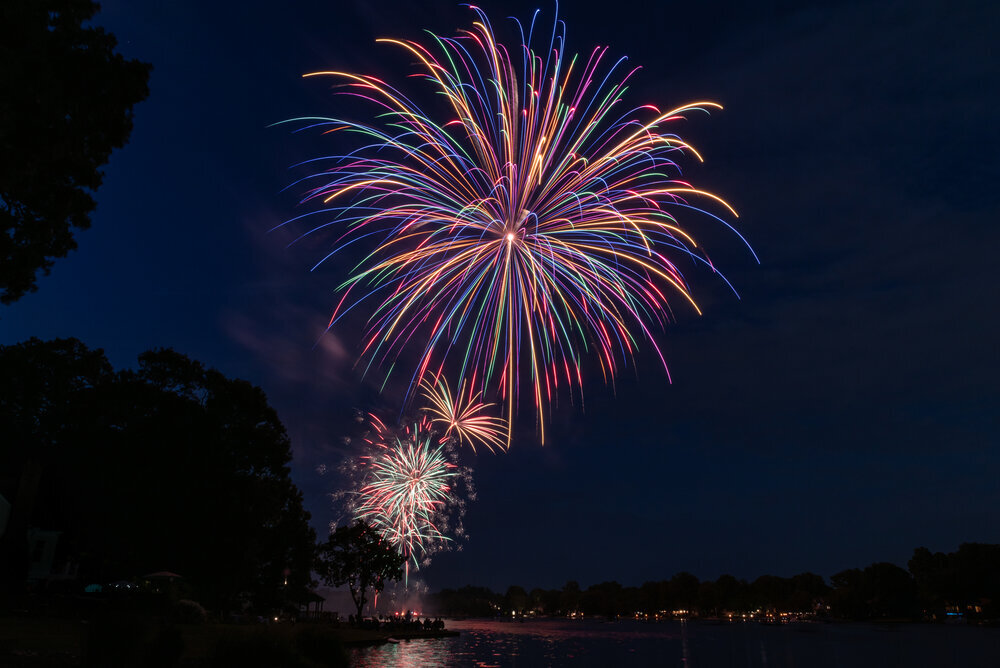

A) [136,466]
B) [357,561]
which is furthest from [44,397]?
[357,561]

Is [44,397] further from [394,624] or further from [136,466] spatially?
[394,624]

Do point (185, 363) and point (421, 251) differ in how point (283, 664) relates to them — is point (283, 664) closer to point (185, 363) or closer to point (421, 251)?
point (421, 251)

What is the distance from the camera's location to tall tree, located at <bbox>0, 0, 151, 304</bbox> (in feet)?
52.9

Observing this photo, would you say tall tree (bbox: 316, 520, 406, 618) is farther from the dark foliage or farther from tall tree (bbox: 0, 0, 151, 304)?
tall tree (bbox: 0, 0, 151, 304)

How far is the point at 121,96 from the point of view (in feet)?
62.2

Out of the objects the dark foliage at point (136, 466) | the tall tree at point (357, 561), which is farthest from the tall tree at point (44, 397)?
the tall tree at point (357, 561)

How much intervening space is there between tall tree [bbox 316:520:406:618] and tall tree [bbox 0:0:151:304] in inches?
2139

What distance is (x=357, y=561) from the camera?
68.2 meters

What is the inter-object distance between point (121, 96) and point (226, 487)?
35154mm

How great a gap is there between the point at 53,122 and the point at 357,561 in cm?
5797

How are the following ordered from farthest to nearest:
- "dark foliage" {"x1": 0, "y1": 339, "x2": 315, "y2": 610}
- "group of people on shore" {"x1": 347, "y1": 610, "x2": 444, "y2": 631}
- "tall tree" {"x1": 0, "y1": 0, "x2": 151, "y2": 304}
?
"group of people on shore" {"x1": 347, "y1": 610, "x2": 444, "y2": 631}, "dark foliage" {"x1": 0, "y1": 339, "x2": 315, "y2": 610}, "tall tree" {"x1": 0, "y1": 0, "x2": 151, "y2": 304}

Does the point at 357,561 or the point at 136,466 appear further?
the point at 357,561

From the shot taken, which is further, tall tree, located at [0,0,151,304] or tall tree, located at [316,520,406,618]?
tall tree, located at [316,520,406,618]

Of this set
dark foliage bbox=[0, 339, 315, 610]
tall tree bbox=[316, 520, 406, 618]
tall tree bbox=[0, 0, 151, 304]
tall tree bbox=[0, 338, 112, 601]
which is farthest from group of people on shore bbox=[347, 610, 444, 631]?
tall tree bbox=[0, 0, 151, 304]
